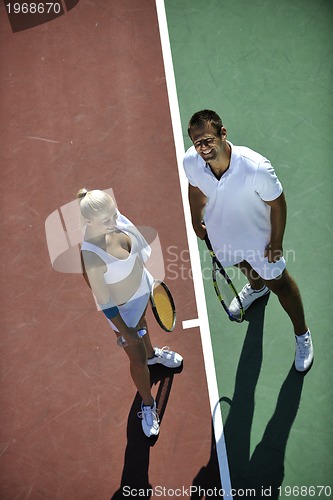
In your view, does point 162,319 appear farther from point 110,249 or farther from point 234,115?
point 234,115

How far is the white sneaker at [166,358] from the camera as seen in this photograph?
5.84m

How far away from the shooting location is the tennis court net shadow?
5297mm

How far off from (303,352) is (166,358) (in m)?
1.29

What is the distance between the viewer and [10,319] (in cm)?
635

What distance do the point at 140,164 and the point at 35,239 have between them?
145 centimetres

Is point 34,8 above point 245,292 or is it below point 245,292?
above

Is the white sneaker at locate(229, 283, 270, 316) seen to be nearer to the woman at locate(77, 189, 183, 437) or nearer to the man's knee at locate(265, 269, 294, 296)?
the man's knee at locate(265, 269, 294, 296)

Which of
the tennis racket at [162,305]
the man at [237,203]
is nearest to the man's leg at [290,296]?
the man at [237,203]

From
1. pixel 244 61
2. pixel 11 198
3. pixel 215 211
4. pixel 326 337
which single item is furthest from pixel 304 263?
pixel 11 198

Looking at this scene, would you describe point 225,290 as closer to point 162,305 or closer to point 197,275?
point 162,305

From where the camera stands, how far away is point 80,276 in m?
6.52

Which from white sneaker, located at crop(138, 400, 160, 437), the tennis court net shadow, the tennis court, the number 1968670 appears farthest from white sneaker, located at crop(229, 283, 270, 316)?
the number 1968670

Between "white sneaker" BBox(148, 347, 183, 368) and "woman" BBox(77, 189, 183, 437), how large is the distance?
416 millimetres

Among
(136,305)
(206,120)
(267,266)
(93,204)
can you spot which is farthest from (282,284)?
(93,204)
